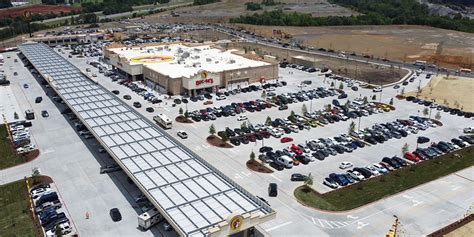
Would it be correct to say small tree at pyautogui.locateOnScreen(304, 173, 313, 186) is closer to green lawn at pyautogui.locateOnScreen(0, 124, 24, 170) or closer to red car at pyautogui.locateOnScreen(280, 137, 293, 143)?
red car at pyautogui.locateOnScreen(280, 137, 293, 143)

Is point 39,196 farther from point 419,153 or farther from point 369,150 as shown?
point 419,153

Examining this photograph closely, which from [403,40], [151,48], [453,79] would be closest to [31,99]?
[151,48]

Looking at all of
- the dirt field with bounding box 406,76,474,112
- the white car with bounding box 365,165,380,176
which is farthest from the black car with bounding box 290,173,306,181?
the dirt field with bounding box 406,76,474,112

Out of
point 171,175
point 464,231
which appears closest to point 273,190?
point 171,175

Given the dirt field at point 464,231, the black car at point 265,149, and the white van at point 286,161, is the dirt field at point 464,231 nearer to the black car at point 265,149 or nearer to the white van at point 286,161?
the white van at point 286,161

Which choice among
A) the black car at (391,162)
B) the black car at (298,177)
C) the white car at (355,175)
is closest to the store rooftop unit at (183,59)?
the black car at (298,177)
